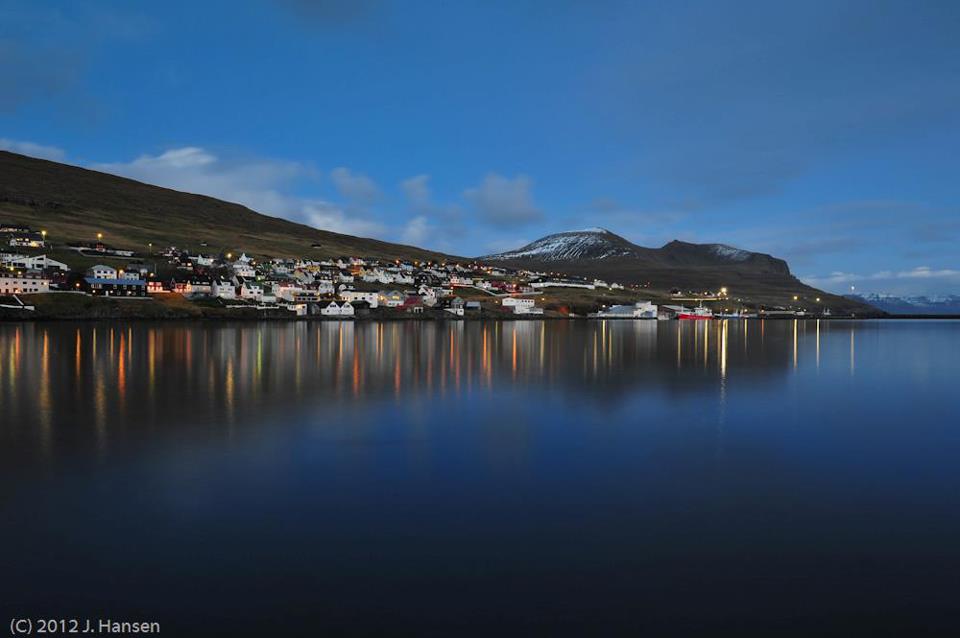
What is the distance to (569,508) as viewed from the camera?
7934 millimetres

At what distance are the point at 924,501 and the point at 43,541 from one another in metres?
11.9

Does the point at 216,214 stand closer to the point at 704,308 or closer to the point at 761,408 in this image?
the point at 704,308

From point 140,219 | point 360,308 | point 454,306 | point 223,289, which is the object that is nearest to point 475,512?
point 360,308

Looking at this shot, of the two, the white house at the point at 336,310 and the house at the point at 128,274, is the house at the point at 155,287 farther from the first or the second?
the white house at the point at 336,310

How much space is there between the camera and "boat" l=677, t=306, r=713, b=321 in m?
138

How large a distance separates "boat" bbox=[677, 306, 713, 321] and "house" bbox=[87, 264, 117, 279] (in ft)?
383

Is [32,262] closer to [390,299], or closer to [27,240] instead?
[27,240]

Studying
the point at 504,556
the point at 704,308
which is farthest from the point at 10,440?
the point at 704,308

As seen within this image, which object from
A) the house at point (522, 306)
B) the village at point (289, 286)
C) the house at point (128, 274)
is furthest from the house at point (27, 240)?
the house at point (522, 306)

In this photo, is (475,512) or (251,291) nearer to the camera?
(475,512)

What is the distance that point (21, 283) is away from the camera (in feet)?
238

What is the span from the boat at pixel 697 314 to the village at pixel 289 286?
33cm

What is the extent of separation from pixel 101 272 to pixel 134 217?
79134 mm

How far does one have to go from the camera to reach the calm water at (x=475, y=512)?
5.22m
